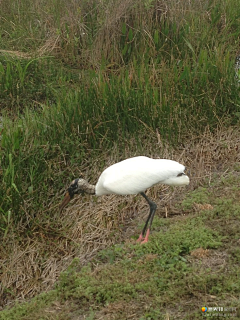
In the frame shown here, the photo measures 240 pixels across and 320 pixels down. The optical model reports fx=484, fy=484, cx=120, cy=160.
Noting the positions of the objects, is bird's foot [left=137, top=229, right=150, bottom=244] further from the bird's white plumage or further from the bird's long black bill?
the bird's long black bill

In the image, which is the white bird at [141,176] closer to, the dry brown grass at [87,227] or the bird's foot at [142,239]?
the bird's foot at [142,239]

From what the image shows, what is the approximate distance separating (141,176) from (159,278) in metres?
0.82

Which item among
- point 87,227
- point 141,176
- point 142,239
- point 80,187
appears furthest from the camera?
point 87,227

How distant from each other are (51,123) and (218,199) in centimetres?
188

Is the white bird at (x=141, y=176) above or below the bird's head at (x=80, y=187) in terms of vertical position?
above

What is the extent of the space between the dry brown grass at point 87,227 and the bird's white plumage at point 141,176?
62cm

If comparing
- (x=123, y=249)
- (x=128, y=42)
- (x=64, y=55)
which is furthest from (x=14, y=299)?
(x=64, y=55)

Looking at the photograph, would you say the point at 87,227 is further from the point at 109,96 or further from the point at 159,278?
the point at 109,96

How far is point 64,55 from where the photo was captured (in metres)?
7.01

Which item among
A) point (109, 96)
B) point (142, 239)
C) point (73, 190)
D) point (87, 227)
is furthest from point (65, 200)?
point (109, 96)

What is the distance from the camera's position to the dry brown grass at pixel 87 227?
425cm

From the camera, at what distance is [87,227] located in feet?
14.8

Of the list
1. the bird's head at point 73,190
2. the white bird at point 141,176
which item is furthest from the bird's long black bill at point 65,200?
the white bird at point 141,176

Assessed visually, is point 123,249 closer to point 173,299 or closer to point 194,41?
point 173,299
